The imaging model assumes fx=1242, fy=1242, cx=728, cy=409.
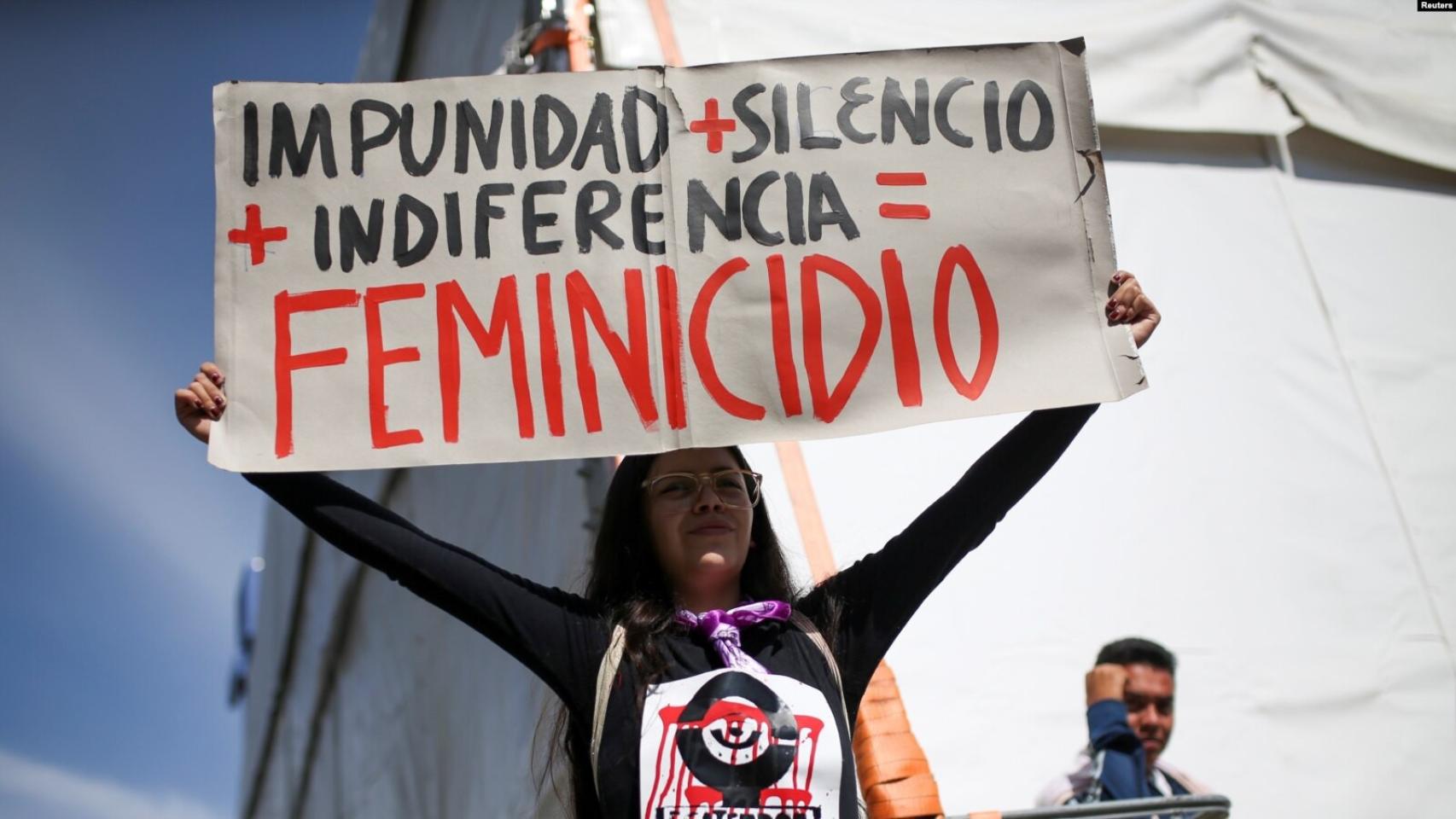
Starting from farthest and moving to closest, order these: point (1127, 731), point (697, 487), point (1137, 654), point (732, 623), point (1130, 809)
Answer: point (1137, 654) → point (1127, 731) → point (1130, 809) → point (697, 487) → point (732, 623)

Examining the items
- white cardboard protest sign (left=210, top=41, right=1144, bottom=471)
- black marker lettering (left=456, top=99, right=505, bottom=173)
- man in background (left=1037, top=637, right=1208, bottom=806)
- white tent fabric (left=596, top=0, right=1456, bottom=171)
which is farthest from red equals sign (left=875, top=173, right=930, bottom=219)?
white tent fabric (left=596, top=0, right=1456, bottom=171)

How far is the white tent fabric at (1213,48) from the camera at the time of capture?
2.95 m

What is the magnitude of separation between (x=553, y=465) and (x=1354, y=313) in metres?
1.88

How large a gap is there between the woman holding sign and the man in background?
3.22 ft

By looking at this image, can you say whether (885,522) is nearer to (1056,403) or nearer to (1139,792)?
(1139,792)

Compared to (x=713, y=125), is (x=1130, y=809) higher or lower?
lower

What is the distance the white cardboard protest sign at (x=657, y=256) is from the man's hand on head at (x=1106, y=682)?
1048 millimetres

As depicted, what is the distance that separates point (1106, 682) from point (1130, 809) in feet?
2.65

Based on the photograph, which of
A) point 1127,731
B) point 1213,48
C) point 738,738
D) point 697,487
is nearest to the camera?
point 738,738

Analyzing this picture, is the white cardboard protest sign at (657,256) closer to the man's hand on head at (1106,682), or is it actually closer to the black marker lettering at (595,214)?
the black marker lettering at (595,214)

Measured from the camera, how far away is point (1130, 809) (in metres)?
1.49

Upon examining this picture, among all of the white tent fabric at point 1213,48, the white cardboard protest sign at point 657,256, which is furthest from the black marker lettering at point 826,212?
the white tent fabric at point 1213,48

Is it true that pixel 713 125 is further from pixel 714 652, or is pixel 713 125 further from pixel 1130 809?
pixel 1130 809

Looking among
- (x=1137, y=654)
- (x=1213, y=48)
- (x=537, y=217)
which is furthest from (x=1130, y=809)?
(x=1213, y=48)
